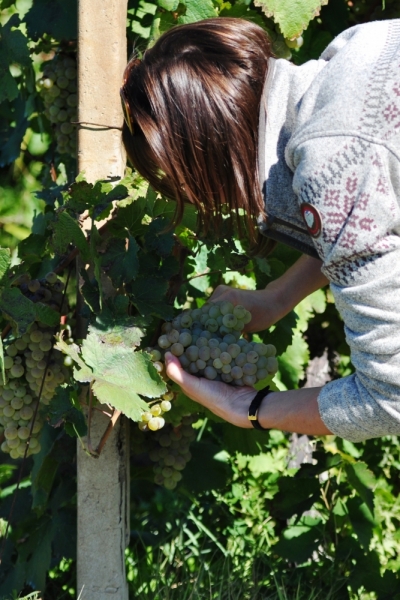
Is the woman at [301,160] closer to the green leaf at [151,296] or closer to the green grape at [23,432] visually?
the green leaf at [151,296]

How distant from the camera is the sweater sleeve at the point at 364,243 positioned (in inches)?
46.4

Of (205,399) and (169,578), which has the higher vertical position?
(205,399)

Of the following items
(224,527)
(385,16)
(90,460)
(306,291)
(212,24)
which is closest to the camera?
(212,24)

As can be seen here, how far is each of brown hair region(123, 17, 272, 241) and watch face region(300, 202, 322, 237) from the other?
5.8 inches

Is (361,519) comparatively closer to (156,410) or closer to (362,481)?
(362,481)

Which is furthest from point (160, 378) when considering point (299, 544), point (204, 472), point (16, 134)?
point (16, 134)

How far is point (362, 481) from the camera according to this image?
2322mm

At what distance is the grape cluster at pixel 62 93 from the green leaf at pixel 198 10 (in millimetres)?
398

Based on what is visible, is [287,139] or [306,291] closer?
[287,139]

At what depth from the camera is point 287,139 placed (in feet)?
4.38

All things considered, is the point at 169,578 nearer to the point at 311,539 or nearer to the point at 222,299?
the point at 311,539

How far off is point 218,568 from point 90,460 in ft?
2.96

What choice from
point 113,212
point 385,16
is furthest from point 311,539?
point 385,16

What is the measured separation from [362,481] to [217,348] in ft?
3.40
